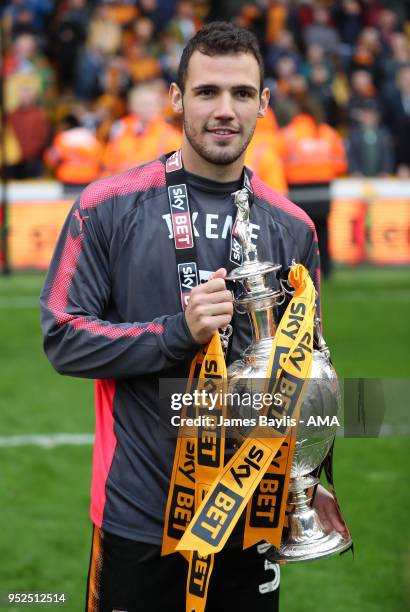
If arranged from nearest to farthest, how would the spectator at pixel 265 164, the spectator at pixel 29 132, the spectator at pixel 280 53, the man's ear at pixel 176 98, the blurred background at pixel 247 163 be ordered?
the man's ear at pixel 176 98 < the blurred background at pixel 247 163 < the spectator at pixel 265 164 < the spectator at pixel 29 132 < the spectator at pixel 280 53

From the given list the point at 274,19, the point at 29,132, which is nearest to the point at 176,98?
the point at 29,132

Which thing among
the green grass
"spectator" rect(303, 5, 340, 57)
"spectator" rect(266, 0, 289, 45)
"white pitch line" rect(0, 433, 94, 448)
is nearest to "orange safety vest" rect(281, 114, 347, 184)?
the green grass

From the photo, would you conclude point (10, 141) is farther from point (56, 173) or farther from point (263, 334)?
point (263, 334)

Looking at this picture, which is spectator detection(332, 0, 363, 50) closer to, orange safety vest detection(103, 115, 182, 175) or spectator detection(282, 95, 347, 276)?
spectator detection(282, 95, 347, 276)

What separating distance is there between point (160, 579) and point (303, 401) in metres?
0.64

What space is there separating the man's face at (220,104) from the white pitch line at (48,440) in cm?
441

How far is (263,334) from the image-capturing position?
2.72 metres

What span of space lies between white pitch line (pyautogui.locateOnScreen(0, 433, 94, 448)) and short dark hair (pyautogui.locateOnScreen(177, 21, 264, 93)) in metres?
4.40

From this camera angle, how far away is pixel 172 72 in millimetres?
16453

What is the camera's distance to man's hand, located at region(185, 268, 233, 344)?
262 cm

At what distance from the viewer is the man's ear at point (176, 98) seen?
9.66ft

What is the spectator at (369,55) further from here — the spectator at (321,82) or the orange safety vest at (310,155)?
the orange safety vest at (310,155)

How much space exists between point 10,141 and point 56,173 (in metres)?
1.57

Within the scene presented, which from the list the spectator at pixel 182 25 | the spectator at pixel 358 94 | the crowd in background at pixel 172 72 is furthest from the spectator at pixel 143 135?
the spectator at pixel 182 25
